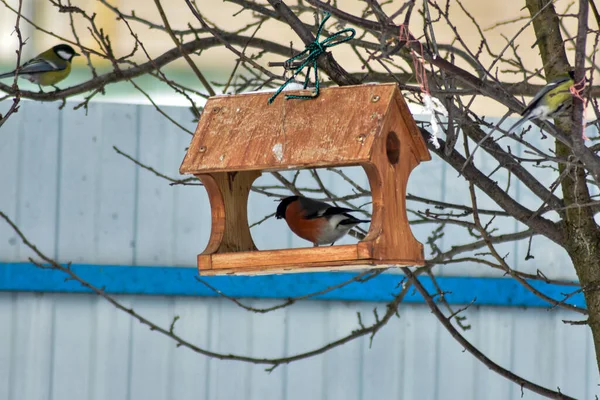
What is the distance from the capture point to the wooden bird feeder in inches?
103

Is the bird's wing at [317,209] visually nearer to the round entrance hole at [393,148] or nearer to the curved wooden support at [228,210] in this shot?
the curved wooden support at [228,210]

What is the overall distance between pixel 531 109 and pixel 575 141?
69 centimetres

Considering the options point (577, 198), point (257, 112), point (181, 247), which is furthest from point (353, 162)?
point (181, 247)

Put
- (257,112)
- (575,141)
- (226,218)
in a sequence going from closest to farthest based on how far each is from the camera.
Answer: (575,141) → (257,112) → (226,218)

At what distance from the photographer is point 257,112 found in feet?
9.37

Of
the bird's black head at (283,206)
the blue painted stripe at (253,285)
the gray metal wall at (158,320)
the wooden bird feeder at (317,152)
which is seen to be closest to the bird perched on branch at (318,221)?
the bird's black head at (283,206)

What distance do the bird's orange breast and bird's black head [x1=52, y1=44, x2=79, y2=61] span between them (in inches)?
140

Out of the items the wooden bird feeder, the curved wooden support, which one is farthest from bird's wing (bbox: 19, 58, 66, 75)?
the wooden bird feeder

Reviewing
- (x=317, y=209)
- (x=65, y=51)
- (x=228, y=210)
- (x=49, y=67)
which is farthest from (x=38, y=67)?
(x=228, y=210)

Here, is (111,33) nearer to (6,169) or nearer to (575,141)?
(6,169)

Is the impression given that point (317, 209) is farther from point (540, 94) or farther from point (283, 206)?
point (540, 94)

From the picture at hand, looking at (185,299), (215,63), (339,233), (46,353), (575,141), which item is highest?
(215,63)

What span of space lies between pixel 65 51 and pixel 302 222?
415 cm

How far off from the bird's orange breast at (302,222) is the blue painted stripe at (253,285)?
247 centimetres
